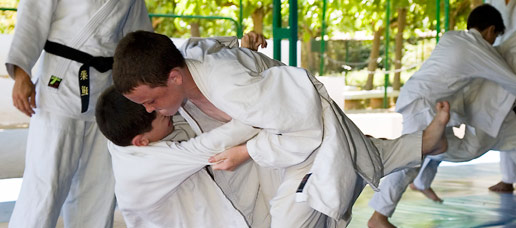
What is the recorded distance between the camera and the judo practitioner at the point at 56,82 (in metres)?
2.63

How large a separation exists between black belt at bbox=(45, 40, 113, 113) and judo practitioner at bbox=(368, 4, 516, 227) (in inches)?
Answer: 65.5

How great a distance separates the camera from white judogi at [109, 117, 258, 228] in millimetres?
2178

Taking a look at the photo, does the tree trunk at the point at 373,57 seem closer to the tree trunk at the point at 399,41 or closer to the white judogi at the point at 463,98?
the tree trunk at the point at 399,41

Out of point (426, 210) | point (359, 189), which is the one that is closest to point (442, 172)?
point (426, 210)

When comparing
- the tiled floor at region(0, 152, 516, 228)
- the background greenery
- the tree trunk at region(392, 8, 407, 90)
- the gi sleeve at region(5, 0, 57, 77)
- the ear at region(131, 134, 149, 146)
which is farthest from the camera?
the tree trunk at region(392, 8, 407, 90)

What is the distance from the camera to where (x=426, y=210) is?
170 inches

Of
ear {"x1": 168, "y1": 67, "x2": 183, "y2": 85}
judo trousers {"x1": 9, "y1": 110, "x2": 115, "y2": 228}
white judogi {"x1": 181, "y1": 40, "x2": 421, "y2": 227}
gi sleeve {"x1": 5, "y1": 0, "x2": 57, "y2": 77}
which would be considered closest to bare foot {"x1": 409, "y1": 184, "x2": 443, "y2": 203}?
judo trousers {"x1": 9, "y1": 110, "x2": 115, "y2": 228}

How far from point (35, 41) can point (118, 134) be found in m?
0.65

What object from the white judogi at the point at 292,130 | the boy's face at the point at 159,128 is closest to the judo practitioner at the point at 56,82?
the boy's face at the point at 159,128

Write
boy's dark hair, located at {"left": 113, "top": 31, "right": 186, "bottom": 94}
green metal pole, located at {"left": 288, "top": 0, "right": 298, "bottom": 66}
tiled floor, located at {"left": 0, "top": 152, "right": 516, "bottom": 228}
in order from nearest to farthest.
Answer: boy's dark hair, located at {"left": 113, "top": 31, "right": 186, "bottom": 94}, tiled floor, located at {"left": 0, "top": 152, "right": 516, "bottom": 228}, green metal pole, located at {"left": 288, "top": 0, "right": 298, "bottom": 66}

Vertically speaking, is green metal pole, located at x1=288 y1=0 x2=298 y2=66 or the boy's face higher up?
green metal pole, located at x1=288 y1=0 x2=298 y2=66

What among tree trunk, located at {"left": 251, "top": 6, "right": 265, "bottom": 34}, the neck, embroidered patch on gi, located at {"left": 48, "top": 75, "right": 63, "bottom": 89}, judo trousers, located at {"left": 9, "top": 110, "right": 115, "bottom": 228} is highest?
the neck

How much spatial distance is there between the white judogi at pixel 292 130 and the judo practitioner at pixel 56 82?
649 mm

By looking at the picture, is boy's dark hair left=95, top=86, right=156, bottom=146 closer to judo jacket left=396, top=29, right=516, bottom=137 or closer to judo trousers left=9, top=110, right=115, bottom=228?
judo trousers left=9, top=110, right=115, bottom=228
